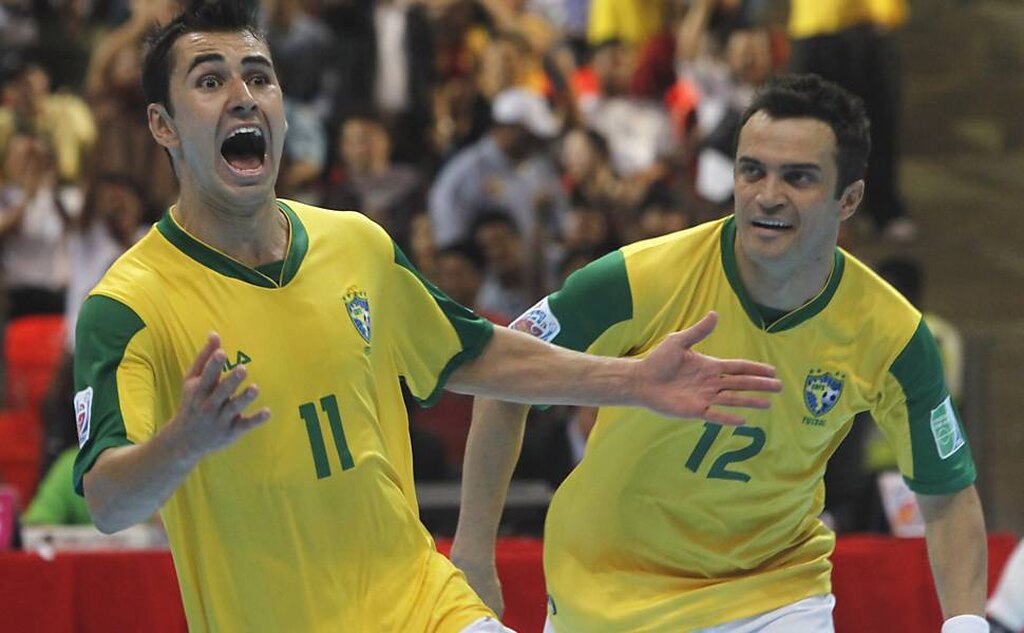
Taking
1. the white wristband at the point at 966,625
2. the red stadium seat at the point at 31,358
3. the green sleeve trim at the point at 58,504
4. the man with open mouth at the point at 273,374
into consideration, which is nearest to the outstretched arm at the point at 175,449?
→ the man with open mouth at the point at 273,374

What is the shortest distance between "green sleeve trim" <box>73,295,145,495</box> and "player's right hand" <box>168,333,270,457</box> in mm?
307

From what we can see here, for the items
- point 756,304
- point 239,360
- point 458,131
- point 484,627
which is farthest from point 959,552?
point 458,131

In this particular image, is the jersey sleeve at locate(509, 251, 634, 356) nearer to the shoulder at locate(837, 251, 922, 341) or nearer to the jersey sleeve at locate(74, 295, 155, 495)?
the shoulder at locate(837, 251, 922, 341)

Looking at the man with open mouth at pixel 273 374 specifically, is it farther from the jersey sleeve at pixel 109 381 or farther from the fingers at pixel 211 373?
the fingers at pixel 211 373

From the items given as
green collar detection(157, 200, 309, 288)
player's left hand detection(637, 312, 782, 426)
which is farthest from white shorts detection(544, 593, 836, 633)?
green collar detection(157, 200, 309, 288)

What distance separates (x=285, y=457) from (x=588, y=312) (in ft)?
4.21

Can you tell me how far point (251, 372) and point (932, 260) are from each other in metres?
10.7

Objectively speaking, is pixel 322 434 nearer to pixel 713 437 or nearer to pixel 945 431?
pixel 713 437

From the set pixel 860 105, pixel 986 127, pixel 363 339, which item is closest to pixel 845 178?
pixel 860 105

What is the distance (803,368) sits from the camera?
5152mm

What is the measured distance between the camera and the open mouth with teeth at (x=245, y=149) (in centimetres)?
415

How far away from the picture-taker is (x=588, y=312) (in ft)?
16.6

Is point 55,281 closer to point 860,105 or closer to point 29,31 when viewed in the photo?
point 29,31

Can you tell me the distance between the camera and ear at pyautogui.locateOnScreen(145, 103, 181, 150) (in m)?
4.24
